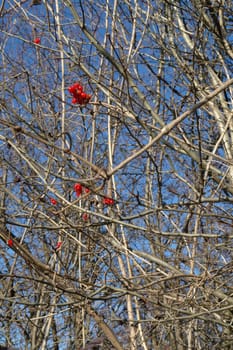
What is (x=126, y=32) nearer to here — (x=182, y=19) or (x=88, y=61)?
(x=182, y=19)

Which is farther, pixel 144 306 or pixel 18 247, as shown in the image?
pixel 144 306

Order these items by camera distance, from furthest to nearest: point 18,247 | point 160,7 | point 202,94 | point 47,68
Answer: point 47,68 < point 160,7 < point 202,94 < point 18,247

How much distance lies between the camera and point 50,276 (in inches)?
109

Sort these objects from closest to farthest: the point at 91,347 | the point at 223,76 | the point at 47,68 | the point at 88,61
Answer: the point at 91,347 < the point at 88,61 < the point at 223,76 < the point at 47,68

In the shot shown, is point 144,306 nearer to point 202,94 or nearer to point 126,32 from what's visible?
point 202,94

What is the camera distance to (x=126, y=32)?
411 centimetres

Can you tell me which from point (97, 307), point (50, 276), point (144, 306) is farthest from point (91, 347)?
point (97, 307)

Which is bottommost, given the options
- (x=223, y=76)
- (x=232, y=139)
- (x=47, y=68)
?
(x=232, y=139)

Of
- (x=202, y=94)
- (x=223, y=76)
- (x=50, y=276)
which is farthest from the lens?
(x=223, y=76)

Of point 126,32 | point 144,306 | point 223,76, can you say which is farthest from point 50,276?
point 223,76

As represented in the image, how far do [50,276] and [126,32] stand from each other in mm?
2217

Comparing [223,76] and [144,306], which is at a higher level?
[223,76]

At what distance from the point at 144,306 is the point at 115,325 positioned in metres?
0.69

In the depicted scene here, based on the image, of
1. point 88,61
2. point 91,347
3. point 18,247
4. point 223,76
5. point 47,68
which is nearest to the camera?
point 91,347
